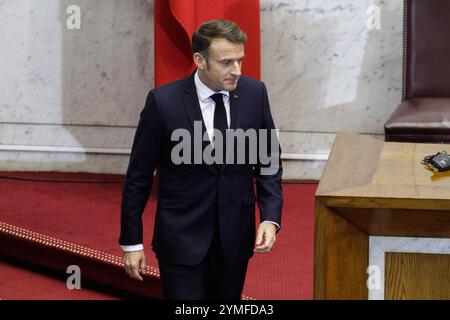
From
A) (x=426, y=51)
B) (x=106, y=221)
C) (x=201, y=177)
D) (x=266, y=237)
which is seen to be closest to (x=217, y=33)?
(x=201, y=177)

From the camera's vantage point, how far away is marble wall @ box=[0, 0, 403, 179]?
536cm

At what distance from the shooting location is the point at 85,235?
452 centimetres

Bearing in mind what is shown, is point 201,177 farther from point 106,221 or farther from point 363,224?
point 106,221

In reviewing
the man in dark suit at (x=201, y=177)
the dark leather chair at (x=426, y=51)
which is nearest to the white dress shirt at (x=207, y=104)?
the man in dark suit at (x=201, y=177)

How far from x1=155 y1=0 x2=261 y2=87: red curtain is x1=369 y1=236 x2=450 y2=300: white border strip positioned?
6.72 feet

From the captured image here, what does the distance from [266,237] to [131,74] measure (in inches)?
102

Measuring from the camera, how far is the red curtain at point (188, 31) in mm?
4730

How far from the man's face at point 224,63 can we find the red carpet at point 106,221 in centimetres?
116

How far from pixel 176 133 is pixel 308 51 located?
8.03ft

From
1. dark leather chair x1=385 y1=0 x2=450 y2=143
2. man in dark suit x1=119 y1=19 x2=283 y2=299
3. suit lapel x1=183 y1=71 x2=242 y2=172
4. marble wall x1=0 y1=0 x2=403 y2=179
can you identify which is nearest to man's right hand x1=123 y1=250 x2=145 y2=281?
man in dark suit x1=119 y1=19 x2=283 y2=299

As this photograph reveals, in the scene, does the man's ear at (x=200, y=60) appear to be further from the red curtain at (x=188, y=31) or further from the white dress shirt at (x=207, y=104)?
the red curtain at (x=188, y=31)

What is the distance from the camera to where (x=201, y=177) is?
121 inches

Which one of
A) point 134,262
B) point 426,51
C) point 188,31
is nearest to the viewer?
point 134,262
